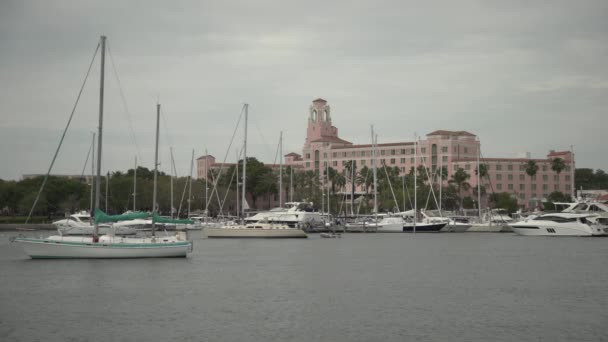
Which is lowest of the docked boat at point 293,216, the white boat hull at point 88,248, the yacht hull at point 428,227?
the white boat hull at point 88,248

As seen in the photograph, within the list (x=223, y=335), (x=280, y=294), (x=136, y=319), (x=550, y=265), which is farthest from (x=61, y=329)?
(x=550, y=265)

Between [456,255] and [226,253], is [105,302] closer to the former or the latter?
[226,253]

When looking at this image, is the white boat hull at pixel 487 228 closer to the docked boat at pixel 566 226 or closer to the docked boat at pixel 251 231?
the docked boat at pixel 566 226

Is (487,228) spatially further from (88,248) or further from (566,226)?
(88,248)

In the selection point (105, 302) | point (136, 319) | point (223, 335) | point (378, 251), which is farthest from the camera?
point (378, 251)

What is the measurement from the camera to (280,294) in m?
44.1

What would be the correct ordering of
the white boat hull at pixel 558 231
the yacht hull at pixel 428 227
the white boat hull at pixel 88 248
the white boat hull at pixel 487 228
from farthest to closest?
the white boat hull at pixel 487 228 → the yacht hull at pixel 428 227 → the white boat hull at pixel 558 231 → the white boat hull at pixel 88 248

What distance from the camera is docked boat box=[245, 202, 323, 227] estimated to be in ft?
355

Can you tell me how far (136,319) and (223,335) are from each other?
5.43 meters

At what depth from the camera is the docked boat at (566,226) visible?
10462cm

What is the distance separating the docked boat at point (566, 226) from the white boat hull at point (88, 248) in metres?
61.5

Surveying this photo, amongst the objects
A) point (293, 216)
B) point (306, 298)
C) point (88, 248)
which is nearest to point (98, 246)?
point (88, 248)

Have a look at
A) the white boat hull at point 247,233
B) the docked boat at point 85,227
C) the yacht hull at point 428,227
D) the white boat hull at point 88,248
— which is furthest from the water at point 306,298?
the yacht hull at point 428,227

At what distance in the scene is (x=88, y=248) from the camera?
58.3 m
